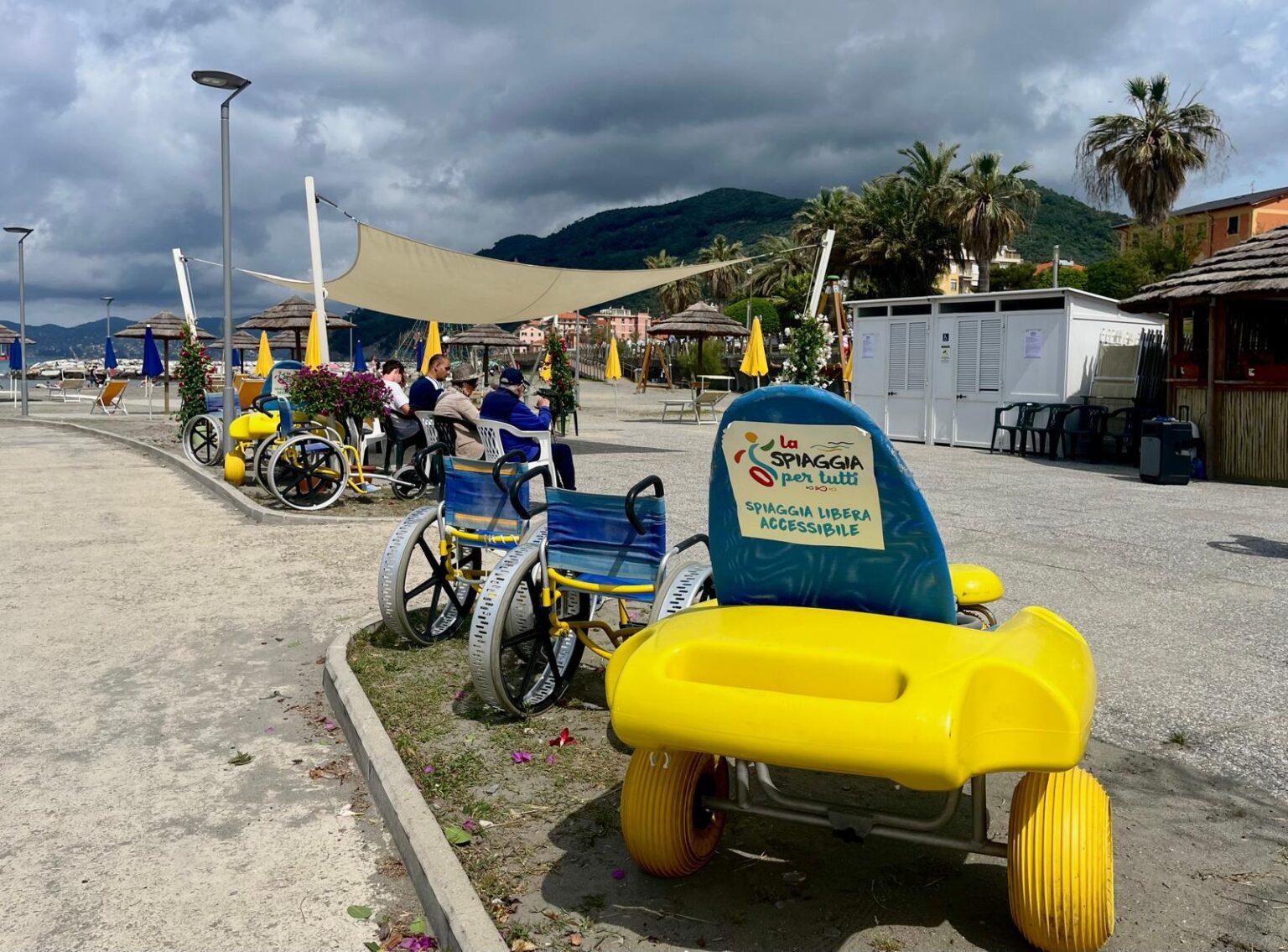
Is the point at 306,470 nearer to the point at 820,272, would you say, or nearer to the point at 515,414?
the point at 515,414

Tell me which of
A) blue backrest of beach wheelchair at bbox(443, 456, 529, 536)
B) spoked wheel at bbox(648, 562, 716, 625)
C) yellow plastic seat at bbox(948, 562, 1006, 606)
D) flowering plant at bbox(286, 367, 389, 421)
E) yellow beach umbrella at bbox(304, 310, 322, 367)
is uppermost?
yellow beach umbrella at bbox(304, 310, 322, 367)

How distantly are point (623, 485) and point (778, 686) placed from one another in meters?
9.39

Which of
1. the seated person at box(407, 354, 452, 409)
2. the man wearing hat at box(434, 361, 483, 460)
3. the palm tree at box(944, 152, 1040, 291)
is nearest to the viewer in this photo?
the man wearing hat at box(434, 361, 483, 460)

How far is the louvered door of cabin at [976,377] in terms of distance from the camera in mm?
17797

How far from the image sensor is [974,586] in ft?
11.2

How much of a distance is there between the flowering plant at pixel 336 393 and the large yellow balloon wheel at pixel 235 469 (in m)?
1.40

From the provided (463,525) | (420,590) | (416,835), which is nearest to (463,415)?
(420,590)

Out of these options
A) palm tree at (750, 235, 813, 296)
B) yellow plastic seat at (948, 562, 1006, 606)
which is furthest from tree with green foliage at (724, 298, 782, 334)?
yellow plastic seat at (948, 562, 1006, 606)

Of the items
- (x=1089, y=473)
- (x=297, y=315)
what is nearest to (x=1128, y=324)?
(x=1089, y=473)

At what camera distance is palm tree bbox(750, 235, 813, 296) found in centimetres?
6141

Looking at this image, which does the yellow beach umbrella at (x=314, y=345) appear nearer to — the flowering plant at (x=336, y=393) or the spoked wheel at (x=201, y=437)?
the spoked wheel at (x=201, y=437)

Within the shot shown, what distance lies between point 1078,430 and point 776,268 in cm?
5040

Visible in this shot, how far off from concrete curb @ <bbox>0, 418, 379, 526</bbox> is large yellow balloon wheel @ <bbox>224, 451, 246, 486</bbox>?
5.0 inches

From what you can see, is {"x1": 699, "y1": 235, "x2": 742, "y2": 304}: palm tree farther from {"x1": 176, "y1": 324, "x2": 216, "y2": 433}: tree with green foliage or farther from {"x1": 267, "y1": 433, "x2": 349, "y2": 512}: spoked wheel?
{"x1": 267, "y1": 433, "x2": 349, "y2": 512}: spoked wheel
